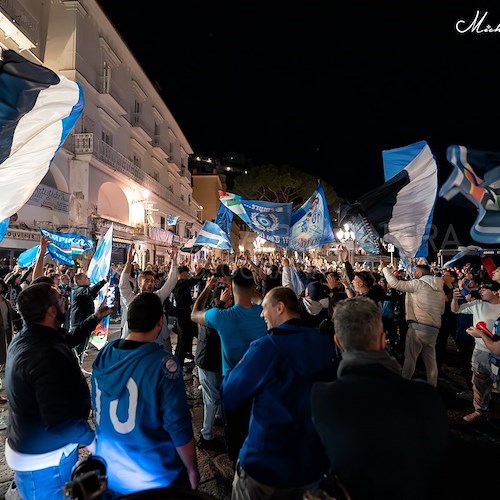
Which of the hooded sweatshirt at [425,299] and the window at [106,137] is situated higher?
the window at [106,137]

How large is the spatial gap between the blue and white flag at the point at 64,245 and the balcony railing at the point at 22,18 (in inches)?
401

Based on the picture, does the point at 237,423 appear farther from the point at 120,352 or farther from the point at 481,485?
the point at 481,485

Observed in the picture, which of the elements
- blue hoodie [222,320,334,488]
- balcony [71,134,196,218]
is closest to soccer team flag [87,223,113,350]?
blue hoodie [222,320,334,488]

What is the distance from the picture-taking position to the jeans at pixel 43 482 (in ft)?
7.46

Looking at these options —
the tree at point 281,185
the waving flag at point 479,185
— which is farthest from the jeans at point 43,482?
the tree at point 281,185

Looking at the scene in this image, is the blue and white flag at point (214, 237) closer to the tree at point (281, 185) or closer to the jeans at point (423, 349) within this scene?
the jeans at point (423, 349)

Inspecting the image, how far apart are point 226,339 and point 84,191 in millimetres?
19567

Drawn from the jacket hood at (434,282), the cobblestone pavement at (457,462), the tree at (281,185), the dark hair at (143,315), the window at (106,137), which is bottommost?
the cobblestone pavement at (457,462)

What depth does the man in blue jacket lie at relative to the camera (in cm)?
200

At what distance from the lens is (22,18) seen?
704 inches

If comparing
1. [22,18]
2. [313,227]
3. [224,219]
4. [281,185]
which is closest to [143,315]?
[313,227]

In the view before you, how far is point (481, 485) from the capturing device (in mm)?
3648

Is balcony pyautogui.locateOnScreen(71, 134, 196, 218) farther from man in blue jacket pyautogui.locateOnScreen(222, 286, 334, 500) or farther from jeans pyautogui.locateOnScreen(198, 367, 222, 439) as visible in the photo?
man in blue jacket pyautogui.locateOnScreen(222, 286, 334, 500)

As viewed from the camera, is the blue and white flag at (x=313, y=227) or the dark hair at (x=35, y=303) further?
the blue and white flag at (x=313, y=227)
